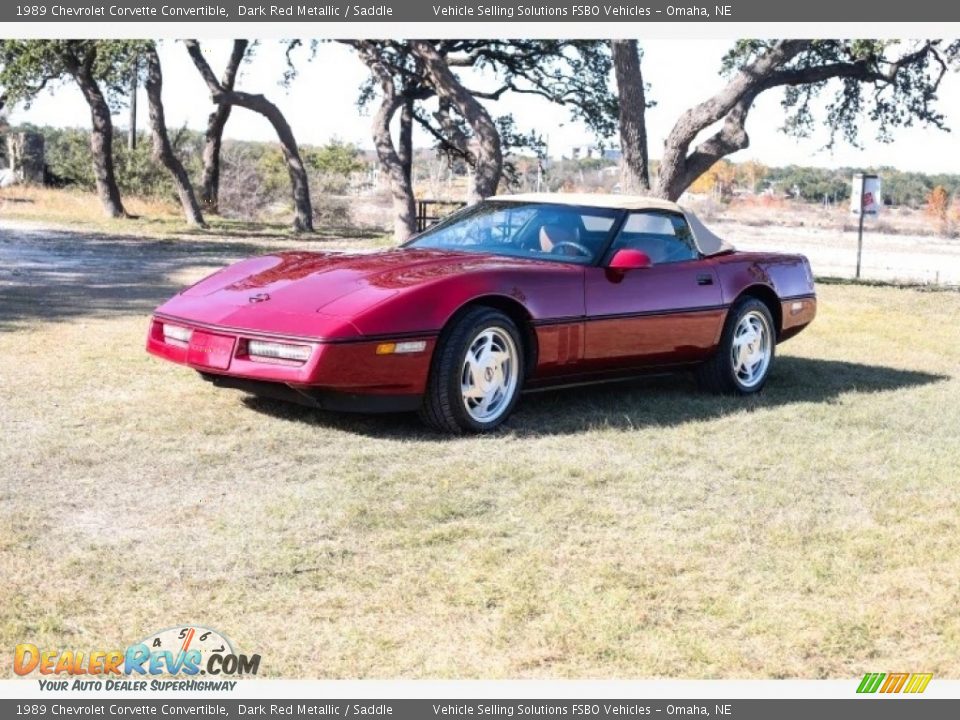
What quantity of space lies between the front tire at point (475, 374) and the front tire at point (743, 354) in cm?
191

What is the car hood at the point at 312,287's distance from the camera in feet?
21.9

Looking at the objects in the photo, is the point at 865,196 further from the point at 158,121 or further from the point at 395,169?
the point at 158,121

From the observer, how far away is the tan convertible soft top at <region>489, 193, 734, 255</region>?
8.29 metres

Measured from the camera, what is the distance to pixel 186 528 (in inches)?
201

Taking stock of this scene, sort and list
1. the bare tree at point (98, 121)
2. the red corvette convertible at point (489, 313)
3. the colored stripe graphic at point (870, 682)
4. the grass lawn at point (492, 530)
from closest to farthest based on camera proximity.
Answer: the colored stripe graphic at point (870, 682)
the grass lawn at point (492, 530)
the red corvette convertible at point (489, 313)
the bare tree at point (98, 121)

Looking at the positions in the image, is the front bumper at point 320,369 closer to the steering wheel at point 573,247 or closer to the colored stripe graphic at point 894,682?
the steering wheel at point 573,247

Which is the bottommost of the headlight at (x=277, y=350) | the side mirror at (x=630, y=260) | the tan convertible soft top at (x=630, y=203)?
the headlight at (x=277, y=350)

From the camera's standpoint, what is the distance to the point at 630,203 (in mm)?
8320

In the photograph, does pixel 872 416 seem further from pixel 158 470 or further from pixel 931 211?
pixel 931 211

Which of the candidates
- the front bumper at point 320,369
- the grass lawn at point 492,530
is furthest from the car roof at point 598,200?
the front bumper at point 320,369

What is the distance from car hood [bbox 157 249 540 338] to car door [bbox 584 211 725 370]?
0.55m

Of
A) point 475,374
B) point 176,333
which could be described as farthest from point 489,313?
point 176,333
